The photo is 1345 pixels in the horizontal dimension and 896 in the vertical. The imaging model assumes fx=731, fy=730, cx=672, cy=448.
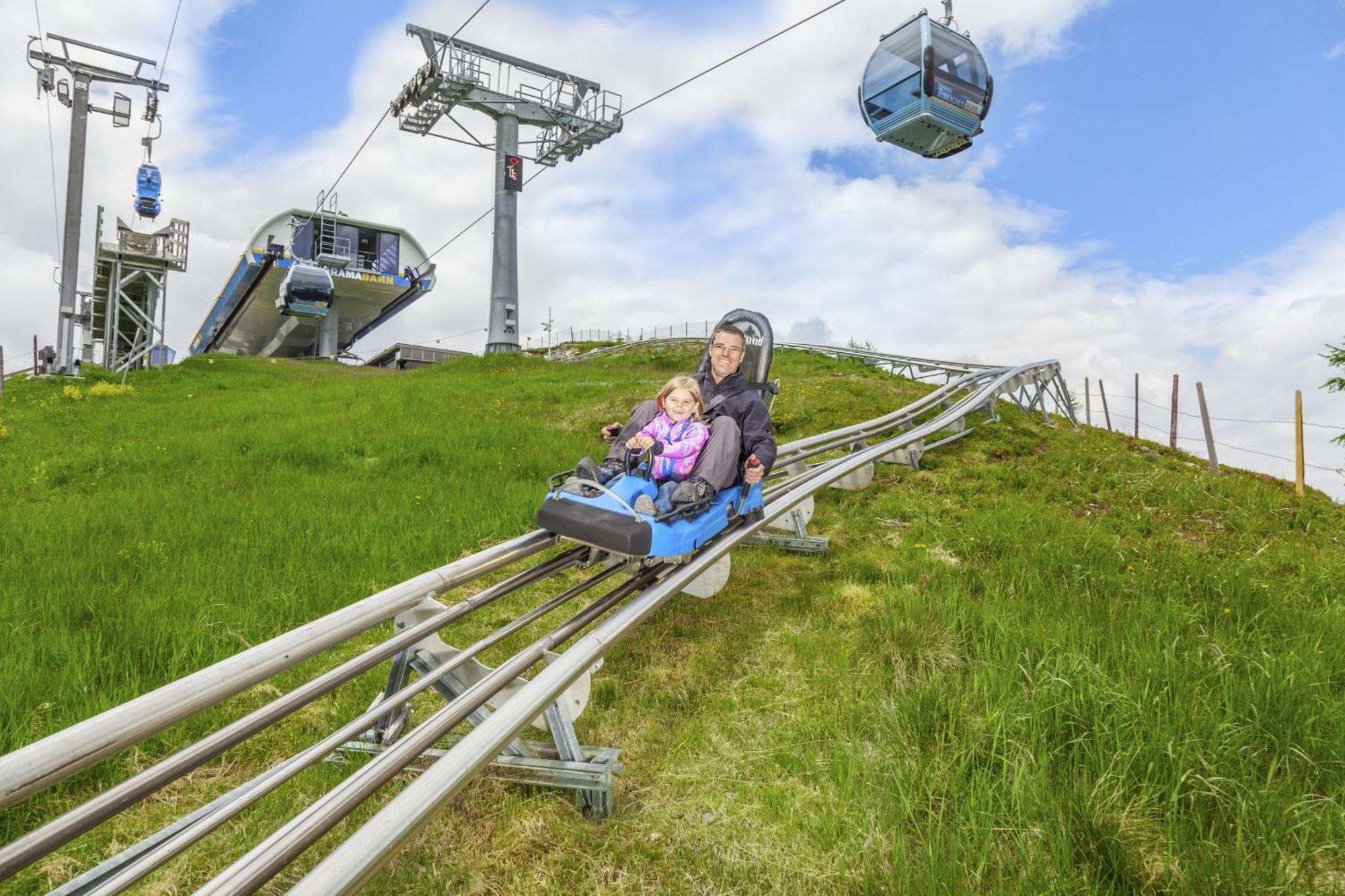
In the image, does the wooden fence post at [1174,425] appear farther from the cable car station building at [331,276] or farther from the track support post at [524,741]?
the cable car station building at [331,276]

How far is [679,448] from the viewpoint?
14.5 ft

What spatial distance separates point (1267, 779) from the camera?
2.66 meters

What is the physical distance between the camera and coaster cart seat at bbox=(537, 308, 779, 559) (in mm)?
3578

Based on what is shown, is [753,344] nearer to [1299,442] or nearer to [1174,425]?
[1299,442]

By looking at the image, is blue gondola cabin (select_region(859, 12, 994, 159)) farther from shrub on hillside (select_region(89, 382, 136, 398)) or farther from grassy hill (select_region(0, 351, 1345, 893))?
shrub on hillside (select_region(89, 382, 136, 398))

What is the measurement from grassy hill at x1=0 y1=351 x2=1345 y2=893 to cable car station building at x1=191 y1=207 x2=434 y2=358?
99.5ft

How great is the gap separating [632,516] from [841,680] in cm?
136

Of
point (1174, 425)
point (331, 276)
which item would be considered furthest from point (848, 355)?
point (331, 276)

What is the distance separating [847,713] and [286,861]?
2376 millimetres

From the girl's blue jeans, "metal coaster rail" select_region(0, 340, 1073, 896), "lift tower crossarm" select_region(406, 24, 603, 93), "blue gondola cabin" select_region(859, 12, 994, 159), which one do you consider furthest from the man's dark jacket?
"lift tower crossarm" select_region(406, 24, 603, 93)

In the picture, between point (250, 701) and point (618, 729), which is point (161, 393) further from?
point (618, 729)

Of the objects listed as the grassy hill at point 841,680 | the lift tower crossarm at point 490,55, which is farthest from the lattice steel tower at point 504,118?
the grassy hill at point 841,680

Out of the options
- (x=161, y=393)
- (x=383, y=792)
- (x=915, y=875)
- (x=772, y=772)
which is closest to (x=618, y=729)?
(x=772, y=772)

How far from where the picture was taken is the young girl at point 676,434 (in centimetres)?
439
